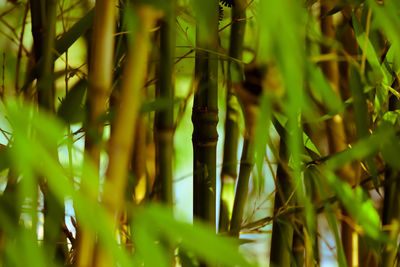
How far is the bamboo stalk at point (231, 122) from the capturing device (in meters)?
0.73

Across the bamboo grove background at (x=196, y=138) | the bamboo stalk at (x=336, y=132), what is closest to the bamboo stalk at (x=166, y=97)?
the bamboo grove background at (x=196, y=138)

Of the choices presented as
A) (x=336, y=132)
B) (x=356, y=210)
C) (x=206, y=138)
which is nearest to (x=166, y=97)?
(x=206, y=138)

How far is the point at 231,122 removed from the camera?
77cm

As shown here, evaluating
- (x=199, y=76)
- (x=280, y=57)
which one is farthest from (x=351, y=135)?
(x=280, y=57)

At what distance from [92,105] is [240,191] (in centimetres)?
34

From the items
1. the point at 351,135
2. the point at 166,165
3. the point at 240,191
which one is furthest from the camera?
the point at 351,135

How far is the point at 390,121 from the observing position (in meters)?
0.56

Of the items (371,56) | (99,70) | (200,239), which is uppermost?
(371,56)

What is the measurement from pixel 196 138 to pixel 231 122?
0.16 meters

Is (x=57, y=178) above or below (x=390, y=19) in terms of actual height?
below

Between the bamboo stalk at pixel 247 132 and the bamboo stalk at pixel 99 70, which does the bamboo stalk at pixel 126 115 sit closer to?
the bamboo stalk at pixel 99 70

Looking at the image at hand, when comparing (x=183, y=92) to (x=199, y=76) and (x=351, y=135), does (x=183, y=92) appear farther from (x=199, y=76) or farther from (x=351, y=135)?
(x=199, y=76)

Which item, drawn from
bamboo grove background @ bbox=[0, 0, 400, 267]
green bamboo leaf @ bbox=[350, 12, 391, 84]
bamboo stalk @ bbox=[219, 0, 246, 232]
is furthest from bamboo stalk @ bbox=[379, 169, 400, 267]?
bamboo stalk @ bbox=[219, 0, 246, 232]

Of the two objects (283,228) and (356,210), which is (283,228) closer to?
(283,228)
